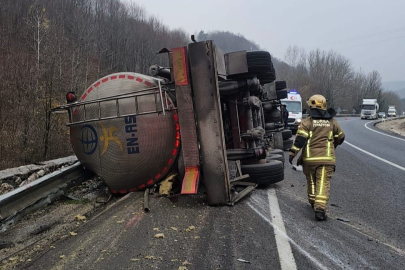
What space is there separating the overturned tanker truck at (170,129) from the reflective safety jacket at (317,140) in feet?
2.85

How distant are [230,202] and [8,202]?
2.62 metres

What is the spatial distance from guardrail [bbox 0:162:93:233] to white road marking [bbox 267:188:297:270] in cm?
295

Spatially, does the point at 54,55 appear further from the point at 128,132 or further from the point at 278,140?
the point at 128,132

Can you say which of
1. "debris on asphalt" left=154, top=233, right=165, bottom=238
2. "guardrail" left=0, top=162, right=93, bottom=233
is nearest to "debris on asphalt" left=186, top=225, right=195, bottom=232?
"debris on asphalt" left=154, top=233, right=165, bottom=238

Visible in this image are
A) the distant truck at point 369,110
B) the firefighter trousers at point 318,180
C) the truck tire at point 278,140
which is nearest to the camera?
the firefighter trousers at point 318,180

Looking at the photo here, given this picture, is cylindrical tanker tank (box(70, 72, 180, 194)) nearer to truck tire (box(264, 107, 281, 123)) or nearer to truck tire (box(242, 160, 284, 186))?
truck tire (box(242, 160, 284, 186))

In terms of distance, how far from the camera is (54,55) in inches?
611

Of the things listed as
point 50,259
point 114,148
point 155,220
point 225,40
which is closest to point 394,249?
point 155,220

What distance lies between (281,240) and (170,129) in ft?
7.22

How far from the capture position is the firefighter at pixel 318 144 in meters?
4.64

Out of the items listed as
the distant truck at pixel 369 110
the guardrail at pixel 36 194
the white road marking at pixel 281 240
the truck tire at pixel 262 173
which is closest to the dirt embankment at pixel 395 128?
the distant truck at pixel 369 110

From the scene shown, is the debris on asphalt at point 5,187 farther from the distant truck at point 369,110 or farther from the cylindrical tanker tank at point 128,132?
the distant truck at point 369,110

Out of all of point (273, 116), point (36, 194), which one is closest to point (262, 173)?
point (36, 194)

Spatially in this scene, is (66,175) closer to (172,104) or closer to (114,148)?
(114,148)
